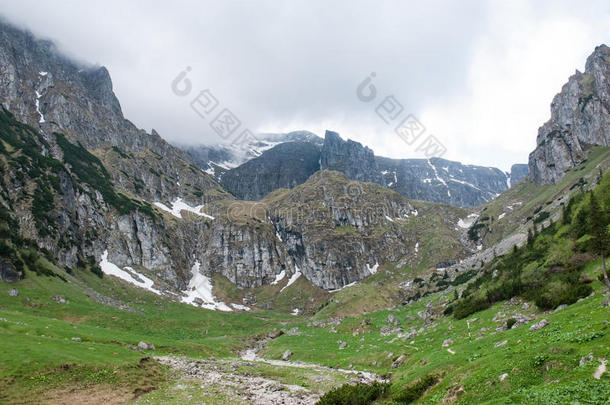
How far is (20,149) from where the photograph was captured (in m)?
165

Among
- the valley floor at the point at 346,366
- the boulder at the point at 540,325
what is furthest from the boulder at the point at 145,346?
the boulder at the point at 540,325

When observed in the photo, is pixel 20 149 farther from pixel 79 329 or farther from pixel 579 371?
pixel 579 371

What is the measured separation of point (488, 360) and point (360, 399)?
32.7 feet

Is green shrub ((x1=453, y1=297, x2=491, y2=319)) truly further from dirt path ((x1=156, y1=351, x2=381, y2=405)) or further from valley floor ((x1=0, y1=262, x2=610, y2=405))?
dirt path ((x1=156, y1=351, x2=381, y2=405))

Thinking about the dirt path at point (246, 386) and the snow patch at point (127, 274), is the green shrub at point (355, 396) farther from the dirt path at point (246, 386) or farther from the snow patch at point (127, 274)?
the snow patch at point (127, 274)

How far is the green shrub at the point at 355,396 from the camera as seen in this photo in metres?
24.9

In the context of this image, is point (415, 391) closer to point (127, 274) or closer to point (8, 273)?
point (8, 273)

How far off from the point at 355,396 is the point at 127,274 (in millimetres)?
182295

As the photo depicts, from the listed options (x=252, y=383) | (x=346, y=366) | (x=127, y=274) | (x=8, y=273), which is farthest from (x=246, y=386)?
(x=127, y=274)

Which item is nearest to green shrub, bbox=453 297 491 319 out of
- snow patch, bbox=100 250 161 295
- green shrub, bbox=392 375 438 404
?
green shrub, bbox=392 375 438 404

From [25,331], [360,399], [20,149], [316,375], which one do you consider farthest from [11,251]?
[360,399]

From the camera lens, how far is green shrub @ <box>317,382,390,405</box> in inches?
979

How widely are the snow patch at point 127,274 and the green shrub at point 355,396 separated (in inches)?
6537

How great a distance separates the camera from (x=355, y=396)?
25.0 metres
